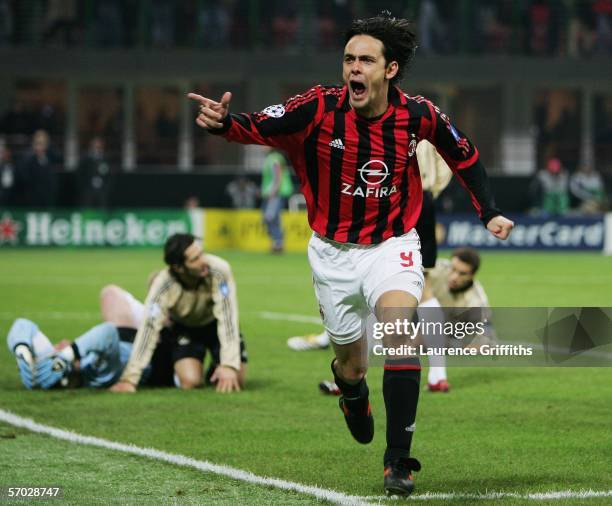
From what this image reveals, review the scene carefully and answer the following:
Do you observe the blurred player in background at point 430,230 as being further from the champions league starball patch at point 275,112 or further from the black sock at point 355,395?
the champions league starball patch at point 275,112

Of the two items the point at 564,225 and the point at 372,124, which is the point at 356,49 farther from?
the point at 564,225

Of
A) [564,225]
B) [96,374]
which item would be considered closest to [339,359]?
[96,374]

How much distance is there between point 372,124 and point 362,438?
1624 mm

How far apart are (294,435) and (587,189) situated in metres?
25.6

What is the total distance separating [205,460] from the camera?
7.02m

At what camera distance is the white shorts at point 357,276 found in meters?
6.25

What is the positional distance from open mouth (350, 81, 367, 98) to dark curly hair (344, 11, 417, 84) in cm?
19

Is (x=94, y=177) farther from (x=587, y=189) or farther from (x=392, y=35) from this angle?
(x=392, y=35)

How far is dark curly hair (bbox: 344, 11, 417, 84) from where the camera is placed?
6270mm

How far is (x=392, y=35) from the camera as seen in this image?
6285 millimetres

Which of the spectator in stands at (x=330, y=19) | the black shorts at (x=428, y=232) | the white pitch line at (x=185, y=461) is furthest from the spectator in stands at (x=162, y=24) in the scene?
the white pitch line at (x=185, y=461)

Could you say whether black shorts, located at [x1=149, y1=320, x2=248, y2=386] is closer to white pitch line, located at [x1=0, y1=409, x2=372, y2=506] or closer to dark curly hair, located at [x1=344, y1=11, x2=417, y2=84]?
white pitch line, located at [x1=0, y1=409, x2=372, y2=506]

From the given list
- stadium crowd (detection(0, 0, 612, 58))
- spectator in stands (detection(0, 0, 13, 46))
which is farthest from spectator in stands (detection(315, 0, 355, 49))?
spectator in stands (detection(0, 0, 13, 46))

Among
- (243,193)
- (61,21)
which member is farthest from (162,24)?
(243,193)
